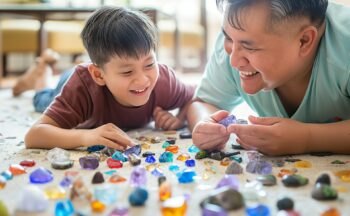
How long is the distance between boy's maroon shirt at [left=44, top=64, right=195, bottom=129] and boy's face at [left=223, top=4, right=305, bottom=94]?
15.0 inches

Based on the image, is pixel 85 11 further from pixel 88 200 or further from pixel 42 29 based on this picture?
Result: pixel 88 200

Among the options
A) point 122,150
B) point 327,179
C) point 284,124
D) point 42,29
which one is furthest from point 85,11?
point 327,179

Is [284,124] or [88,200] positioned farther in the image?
[284,124]

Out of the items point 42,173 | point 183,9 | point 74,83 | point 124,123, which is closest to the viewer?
point 42,173

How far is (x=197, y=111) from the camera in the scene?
4.04ft

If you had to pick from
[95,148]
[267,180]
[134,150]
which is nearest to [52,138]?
[95,148]

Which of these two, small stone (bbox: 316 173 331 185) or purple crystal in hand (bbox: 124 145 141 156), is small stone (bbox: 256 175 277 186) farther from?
purple crystal in hand (bbox: 124 145 141 156)

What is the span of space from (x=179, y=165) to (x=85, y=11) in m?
1.86

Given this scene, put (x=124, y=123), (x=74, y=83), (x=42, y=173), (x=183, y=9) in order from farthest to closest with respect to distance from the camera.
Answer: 1. (x=183, y=9)
2. (x=124, y=123)
3. (x=74, y=83)
4. (x=42, y=173)

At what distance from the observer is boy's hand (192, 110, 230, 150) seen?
940 millimetres

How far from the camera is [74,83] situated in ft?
3.88

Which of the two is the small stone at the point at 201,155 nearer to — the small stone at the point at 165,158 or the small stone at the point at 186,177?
the small stone at the point at 165,158

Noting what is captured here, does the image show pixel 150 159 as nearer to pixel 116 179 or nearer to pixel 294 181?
pixel 116 179

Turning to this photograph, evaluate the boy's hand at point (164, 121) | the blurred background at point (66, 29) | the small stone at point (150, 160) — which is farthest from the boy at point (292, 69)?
the blurred background at point (66, 29)
